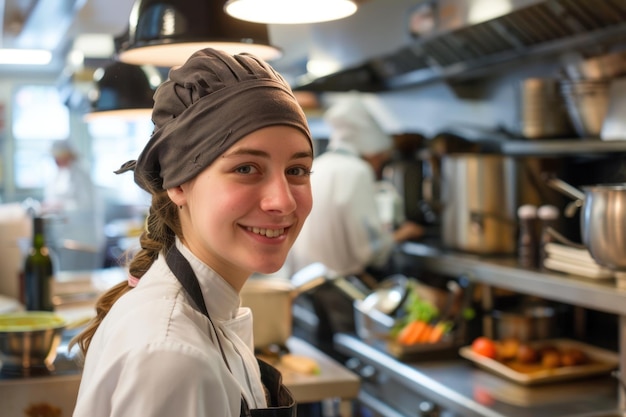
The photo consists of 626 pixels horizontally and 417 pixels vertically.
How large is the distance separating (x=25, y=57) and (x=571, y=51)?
6.26 meters

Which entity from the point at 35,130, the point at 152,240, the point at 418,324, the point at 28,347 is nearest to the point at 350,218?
the point at 418,324

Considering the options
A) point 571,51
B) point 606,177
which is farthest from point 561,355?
point 571,51

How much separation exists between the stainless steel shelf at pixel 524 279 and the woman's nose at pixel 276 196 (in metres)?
1.70

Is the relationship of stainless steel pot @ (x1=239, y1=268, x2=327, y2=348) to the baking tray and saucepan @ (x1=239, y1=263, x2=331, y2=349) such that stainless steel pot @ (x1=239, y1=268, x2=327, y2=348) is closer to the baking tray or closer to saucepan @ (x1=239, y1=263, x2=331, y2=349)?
saucepan @ (x1=239, y1=263, x2=331, y2=349)

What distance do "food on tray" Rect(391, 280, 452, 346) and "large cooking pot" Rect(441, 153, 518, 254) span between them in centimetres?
36

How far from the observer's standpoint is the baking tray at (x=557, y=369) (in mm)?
2990

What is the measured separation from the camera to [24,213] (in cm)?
432

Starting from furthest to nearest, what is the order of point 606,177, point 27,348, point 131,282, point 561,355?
point 606,177, point 561,355, point 27,348, point 131,282

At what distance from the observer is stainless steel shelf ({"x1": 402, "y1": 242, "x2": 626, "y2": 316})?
275 centimetres

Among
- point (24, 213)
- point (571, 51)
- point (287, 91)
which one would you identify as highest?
point (571, 51)

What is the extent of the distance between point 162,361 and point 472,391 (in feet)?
6.66

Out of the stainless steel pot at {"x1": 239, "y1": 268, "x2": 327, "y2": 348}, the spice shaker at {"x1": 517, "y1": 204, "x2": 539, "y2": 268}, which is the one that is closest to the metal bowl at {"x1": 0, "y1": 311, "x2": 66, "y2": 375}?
the stainless steel pot at {"x1": 239, "y1": 268, "x2": 327, "y2": 348}

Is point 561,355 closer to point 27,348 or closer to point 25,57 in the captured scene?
point 27,348

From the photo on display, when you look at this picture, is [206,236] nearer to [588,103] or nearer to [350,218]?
[588,103]
